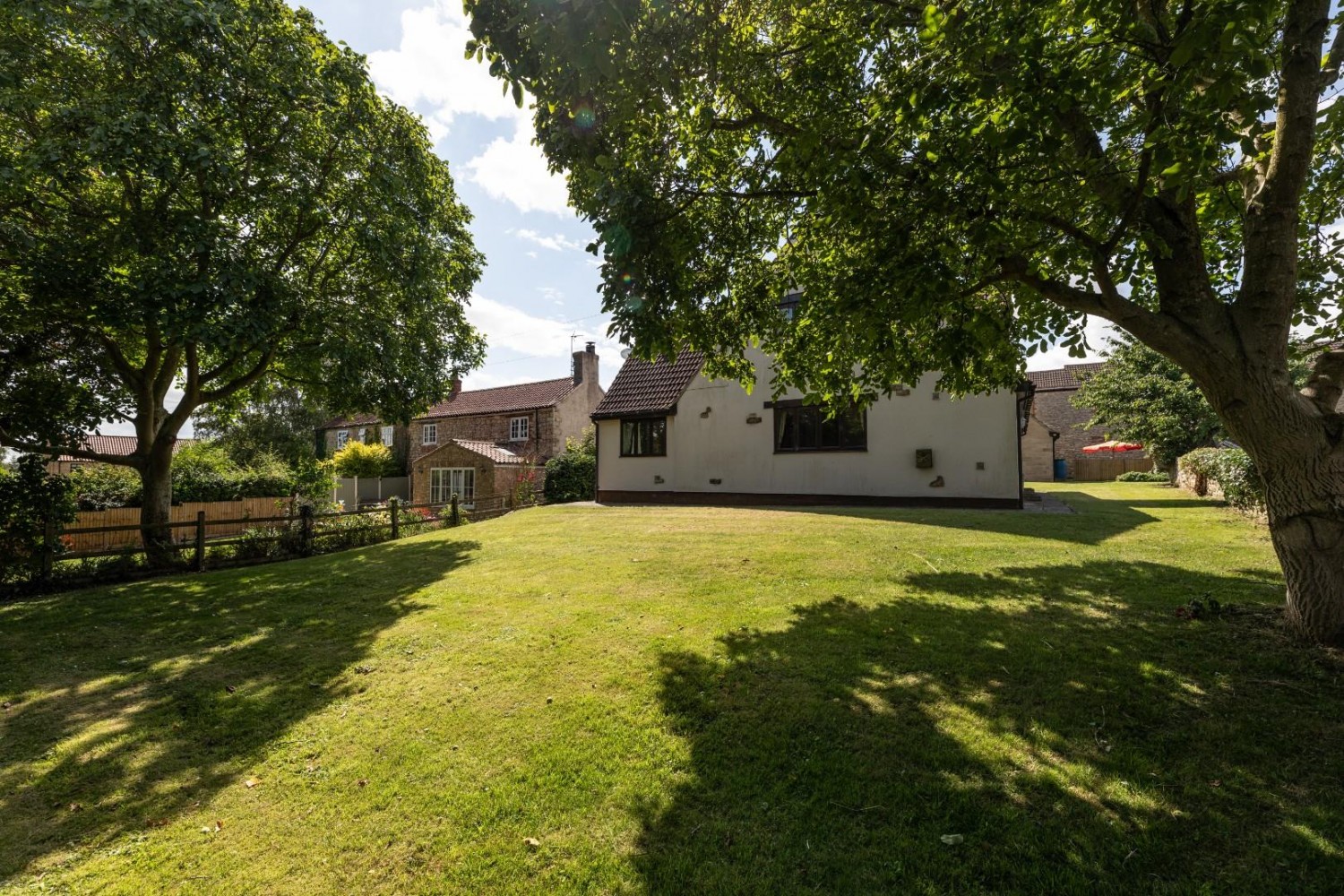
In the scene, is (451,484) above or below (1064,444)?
below

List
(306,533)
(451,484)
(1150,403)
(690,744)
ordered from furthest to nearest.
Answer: (451,484) < (1150,403) < (306,533) < (690,744)

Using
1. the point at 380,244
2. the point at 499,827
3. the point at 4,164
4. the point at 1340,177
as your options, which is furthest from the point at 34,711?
the point at 1340,177

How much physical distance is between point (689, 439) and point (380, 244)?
41.0 ft

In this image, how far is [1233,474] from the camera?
1390 centimetres

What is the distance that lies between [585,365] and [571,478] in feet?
39.6

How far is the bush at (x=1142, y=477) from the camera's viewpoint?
30.1 m

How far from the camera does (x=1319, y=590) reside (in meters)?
4.53

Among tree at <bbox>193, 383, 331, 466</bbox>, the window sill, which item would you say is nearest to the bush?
the window sill

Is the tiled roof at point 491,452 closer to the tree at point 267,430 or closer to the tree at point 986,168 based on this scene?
the tree at point 267,430

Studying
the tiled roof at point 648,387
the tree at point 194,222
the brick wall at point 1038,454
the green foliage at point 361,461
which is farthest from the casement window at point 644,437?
the brick wall at point 1038,454

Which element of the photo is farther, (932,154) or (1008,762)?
(932,154)

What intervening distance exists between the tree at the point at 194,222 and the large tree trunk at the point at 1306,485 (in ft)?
42.4

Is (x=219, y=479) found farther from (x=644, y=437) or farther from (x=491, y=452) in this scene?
(x=644, y=437)

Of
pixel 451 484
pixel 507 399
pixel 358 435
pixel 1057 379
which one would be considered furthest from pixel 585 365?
pixel 1057 379
